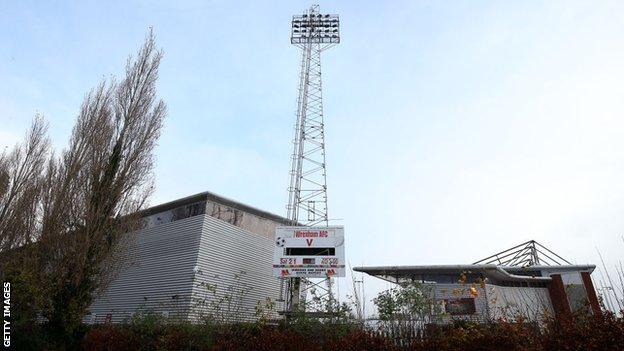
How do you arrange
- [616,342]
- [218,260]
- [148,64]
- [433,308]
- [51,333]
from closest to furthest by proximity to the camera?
[616,342] → [433,308] → [51,333] → [148,64] → [218,260]

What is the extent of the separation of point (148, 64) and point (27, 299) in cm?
1034

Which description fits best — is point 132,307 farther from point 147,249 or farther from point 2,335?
point 2,335

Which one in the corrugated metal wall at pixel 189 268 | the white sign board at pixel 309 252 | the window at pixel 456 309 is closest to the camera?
the window at pixel 456 309

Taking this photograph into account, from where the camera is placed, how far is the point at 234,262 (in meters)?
25.9

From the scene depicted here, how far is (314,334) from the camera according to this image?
9.92 m

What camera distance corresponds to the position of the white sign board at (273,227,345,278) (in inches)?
846

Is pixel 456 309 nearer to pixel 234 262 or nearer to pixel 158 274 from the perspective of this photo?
pixel 234 262

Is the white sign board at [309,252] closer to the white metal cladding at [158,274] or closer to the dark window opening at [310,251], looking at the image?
the dark window opening at [310,251]

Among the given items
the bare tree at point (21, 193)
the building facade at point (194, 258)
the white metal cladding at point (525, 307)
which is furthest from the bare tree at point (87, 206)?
the white metal cladding at point (525, 307)

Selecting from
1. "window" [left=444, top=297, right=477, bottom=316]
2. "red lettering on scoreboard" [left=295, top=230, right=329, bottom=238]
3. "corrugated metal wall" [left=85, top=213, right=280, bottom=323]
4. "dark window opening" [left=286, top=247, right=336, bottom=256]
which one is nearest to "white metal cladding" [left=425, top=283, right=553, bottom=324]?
"window" [left=444, top=297, right=477, bottom=316]

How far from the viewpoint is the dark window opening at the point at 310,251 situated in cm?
2186

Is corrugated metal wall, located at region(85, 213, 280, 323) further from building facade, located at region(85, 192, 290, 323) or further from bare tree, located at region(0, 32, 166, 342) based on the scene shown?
bare tree, located at region(0, 32, 166, 342)

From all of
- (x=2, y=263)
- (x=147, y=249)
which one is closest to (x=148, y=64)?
(x=2, y=263)

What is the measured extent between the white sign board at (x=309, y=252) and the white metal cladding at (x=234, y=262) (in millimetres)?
3162
